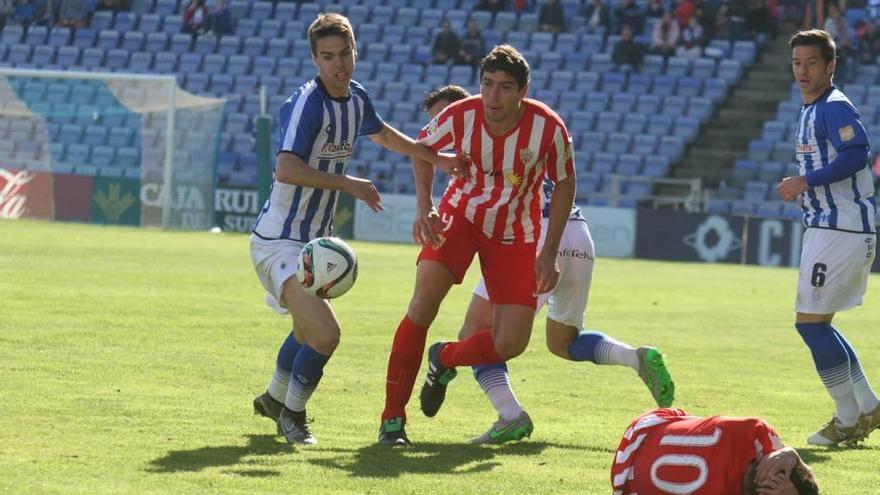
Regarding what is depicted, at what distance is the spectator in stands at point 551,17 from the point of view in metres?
35.2

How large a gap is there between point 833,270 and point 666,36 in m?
26.2

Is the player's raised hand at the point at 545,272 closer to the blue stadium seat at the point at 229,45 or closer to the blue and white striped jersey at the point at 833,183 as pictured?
the blue and white striped jersey at the point at 833,183

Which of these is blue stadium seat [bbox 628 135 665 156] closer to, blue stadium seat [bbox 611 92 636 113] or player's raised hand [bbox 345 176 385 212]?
blue stadium seat [bbox 611 92 636 113]

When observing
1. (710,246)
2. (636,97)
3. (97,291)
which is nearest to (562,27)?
(636,97)

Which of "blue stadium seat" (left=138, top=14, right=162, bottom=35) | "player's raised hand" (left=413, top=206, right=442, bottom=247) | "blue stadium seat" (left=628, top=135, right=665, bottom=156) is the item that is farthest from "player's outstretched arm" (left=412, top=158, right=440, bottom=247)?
"blue stadium seat" (left=138, top=14, right=162, bottom=35)

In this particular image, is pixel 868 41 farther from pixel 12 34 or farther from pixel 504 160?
pixel 504 160

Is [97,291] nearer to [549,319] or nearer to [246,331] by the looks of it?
[246,331]

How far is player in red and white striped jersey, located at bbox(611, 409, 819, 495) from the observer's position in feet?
18.1

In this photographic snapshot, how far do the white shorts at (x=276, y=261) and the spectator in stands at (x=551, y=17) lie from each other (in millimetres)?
27890

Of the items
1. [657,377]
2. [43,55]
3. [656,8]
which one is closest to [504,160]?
[657,377]

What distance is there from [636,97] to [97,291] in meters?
20.0

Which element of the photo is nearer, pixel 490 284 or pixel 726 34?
pixel 490 284

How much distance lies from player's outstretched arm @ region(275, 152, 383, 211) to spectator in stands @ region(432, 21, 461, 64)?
2737 cm

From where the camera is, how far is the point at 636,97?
110ft
